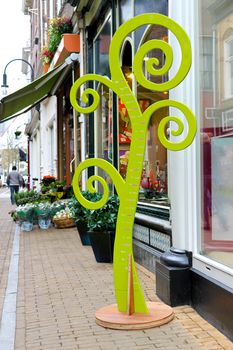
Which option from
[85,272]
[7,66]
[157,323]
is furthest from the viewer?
[7,66]

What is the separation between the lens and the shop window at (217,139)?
16.0 ft

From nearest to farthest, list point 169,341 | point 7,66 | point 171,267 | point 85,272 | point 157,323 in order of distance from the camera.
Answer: point 169,341 → point 157,323 → point 171,267 → point 85,272 → point 7,66

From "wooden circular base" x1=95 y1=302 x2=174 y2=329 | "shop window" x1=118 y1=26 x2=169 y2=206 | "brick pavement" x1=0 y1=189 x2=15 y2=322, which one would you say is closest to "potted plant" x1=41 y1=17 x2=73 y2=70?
"brick pavement" x1=0 y1=189 x2=15 y2=322

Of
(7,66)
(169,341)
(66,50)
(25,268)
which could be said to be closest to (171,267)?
(169,341)

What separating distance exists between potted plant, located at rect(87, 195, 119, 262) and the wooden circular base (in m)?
2.57

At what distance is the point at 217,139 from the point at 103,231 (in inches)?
119

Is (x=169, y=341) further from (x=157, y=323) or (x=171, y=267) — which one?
(x=171, y=267)

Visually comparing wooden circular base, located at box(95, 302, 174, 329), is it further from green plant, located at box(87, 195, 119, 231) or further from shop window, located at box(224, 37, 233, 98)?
green plant, located at box(87, 195, 119, 231)

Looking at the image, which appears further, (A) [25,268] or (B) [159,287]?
(A) [25,268]

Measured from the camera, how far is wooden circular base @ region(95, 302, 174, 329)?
14.5 ft

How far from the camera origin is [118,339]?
4.22 m

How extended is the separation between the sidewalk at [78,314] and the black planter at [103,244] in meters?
0.19

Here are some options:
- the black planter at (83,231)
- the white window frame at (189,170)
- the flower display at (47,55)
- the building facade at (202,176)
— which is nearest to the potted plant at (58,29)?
the flower display at (47,55)

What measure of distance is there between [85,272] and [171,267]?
2.17 meters
